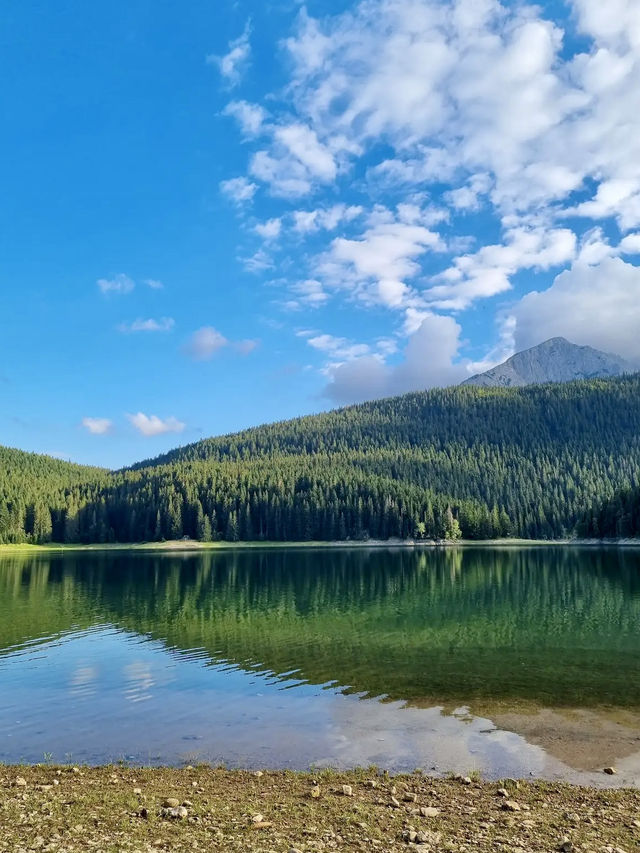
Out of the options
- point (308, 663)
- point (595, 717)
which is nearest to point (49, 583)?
point (308, 663)

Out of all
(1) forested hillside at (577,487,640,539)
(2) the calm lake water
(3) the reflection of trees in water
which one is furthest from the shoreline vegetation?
(1) forested hillside at (577,487,640,539)

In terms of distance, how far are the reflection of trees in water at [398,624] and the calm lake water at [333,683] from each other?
19cm

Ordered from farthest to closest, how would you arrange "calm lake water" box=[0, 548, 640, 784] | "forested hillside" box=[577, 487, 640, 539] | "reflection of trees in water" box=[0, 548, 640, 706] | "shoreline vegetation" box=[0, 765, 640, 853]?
"forested hillside" box=[577, 487, 640, 539]
"reflection of trees in water" box=[0, 548, 640, 706]
"calm lake water" box=[0, 548, 640, 784]
"shoreline vegetation" box=[0, 765, 640, 853]

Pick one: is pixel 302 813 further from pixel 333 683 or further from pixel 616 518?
pixel 616 518

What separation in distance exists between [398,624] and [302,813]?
31.7 meters

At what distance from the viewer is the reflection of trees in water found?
1126 inches

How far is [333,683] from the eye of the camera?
28.2m

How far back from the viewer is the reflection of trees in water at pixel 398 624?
93.8 feet

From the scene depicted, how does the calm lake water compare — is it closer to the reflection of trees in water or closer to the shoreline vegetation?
the reflection of trees in water

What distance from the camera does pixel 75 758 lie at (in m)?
19.6

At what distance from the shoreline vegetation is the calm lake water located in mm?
2089

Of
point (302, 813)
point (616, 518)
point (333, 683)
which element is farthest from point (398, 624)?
point (616, 518)

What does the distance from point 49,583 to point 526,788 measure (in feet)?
253

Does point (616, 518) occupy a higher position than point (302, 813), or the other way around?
point (616, 518)
